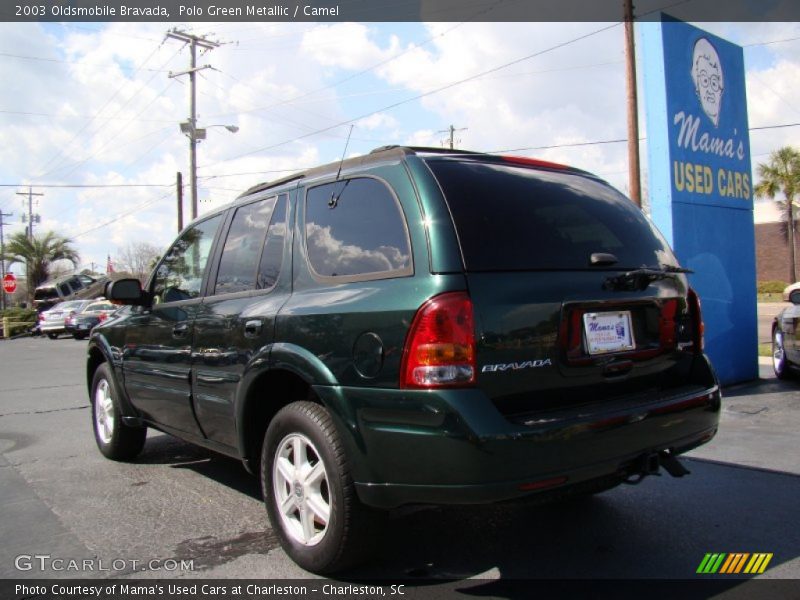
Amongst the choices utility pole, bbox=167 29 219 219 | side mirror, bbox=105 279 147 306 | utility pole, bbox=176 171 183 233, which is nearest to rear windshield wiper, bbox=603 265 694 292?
side mirror, bbox=105 279 147 306

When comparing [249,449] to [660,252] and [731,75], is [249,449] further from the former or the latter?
[731,75]

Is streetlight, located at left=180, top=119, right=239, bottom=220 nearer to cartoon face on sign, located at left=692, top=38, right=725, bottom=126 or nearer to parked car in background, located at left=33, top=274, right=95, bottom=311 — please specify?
parked car in background, located at left=33, top=274, right=95, bottom=311

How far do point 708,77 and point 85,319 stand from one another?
25.7 meters

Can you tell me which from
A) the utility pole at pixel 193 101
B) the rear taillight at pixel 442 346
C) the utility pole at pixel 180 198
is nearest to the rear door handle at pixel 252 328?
the rear taillight at pixel 442 346

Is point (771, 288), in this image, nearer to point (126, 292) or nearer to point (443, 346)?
point (126, 292)

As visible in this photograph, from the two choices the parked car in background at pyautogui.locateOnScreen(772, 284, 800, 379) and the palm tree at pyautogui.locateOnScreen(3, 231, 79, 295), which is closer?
the parked car in background at pyautogui.locateOnScreen(772, 284, 800, 379)

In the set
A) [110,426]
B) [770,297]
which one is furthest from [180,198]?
[770,297]

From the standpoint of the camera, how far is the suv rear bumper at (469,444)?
258 centimetres

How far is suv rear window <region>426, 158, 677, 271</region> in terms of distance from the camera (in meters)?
2.90

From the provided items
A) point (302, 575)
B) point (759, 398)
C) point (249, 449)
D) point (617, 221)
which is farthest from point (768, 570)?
point (759, 398)

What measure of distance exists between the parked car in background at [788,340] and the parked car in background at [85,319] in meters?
24.4

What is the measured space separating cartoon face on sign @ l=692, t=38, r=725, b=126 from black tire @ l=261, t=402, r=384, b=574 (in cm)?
729

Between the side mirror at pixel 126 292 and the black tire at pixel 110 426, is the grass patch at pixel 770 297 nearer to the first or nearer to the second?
the black tire at pixel 110 426

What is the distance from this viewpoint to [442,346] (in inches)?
105
